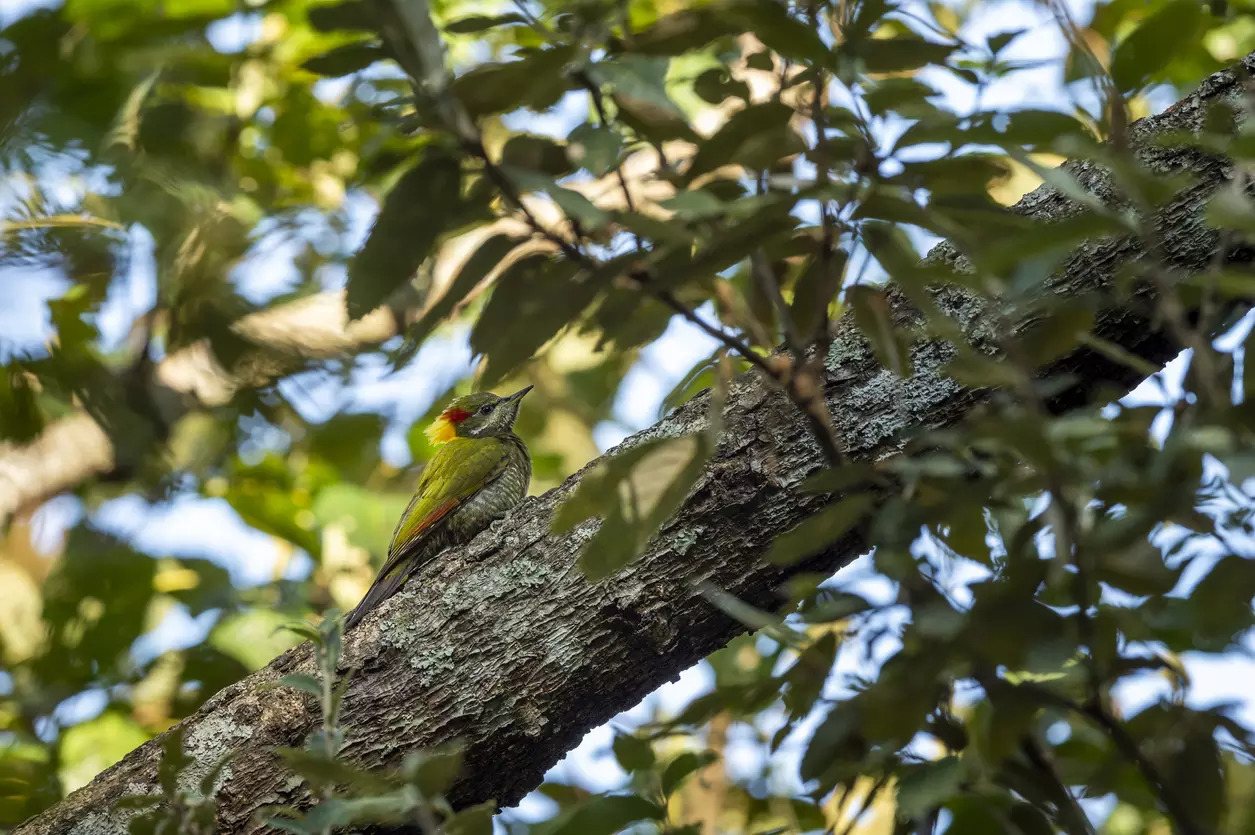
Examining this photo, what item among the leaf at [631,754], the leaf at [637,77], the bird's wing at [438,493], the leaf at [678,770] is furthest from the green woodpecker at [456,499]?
the leaf at [637,77]

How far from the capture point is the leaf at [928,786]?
1.45 meters

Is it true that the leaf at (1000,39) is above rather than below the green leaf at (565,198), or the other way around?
below

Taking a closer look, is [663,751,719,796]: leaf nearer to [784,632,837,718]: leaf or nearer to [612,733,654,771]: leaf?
[612,733,654,771]: leaf

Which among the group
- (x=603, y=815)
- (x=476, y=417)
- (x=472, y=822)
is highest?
(x=472, y=822)

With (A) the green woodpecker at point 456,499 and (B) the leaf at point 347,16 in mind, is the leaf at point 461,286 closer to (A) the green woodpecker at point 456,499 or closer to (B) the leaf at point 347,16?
(B) the leaf at point 347,16

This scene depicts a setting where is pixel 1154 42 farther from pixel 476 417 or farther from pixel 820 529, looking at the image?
pixel 476 417

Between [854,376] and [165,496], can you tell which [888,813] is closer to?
[854,376]

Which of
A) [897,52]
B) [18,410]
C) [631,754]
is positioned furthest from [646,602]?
[18,410]

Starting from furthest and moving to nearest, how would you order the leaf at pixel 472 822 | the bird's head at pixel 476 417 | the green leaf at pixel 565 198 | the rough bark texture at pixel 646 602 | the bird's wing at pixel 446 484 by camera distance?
the bird's head at pixel 476 417 → the bird's wing at pixel 446 484 → the rough bark texture at pixel 646 602 → the leaf at pixel 472 822 → the green leaf at pixel 565 198

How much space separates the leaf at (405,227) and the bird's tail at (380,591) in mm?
2094

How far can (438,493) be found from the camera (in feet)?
15.3

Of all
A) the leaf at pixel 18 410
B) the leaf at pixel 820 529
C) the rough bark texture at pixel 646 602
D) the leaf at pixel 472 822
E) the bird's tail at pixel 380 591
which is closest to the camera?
the leaf at pixel 820 529

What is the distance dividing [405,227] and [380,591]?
2738mm

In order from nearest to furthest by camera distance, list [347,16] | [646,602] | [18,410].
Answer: [347,16]
[646,602]
[18,410]
